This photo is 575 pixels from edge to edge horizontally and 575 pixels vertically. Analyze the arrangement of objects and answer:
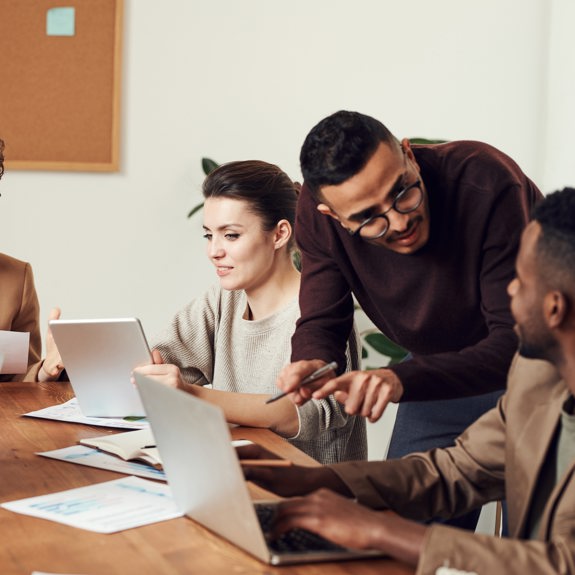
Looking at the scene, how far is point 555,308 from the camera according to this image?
1157 millimetres

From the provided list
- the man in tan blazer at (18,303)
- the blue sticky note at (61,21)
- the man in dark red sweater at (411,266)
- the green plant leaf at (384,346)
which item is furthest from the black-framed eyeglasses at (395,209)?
the blue sticky note at (61,21)

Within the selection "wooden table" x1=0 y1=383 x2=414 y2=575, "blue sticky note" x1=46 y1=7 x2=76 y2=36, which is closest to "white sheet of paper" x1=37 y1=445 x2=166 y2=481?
"wooden table" x1=0 y1=383 x2=414 y2=575

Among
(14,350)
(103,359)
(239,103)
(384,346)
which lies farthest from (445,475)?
(239,103)

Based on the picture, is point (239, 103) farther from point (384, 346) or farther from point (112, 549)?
point (112, 549)

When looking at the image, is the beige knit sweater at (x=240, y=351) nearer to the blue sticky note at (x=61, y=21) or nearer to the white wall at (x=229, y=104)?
the white wall at (x=229, y=104)

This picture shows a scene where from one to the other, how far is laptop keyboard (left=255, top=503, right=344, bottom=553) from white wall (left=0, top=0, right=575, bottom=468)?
250 cm

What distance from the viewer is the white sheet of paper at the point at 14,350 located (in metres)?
2.21

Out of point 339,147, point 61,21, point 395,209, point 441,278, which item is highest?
point 61,21

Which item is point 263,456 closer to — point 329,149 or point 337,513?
point 337,513

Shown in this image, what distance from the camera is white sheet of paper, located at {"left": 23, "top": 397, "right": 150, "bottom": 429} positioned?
195 centimetres

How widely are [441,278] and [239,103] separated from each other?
190 cm

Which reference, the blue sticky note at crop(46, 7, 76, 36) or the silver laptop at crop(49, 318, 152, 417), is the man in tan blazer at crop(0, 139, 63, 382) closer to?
the silver laptop at crop(49, 318, 152, 417)

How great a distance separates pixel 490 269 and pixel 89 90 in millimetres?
2181

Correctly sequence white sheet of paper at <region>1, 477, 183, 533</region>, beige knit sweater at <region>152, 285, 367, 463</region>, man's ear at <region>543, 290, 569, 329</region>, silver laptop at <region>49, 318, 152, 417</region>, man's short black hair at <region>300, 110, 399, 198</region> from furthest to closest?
1. beige knit sweater at <region>152, 285, 367, 463</region>
2. silver laptop at <region>49, 318, 152, 417</region>
3. man's short black hair at <region>300, 110, 399, 198</region>
4. white sheet of paper at <region>1, 477, 183, 533</region>
5. man's ear at <region>543, 290, 569, 329</region>
